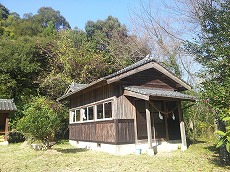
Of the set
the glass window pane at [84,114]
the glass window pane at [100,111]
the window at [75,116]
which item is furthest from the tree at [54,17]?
the glass window pane at [100,111]

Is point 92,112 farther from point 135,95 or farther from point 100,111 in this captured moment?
point 135,95

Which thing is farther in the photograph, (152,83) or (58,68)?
(58,68)

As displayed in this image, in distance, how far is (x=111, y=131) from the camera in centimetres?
1023

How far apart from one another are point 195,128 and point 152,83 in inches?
265

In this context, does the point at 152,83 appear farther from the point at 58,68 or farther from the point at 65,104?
the point at 58,68

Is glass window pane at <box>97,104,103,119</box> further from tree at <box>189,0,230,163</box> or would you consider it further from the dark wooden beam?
tree at <box>189,0,230,163</box>

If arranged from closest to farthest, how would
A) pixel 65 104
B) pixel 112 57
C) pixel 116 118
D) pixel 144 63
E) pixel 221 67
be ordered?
1. pixel 221 67
2. pixel 116 118
3. pixel 144 63
4. pixel 65 104
5. pixel 112 57

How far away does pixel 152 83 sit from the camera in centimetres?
1175

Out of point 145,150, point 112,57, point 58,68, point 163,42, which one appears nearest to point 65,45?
point 58,68

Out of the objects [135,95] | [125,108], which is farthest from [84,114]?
[135,95]

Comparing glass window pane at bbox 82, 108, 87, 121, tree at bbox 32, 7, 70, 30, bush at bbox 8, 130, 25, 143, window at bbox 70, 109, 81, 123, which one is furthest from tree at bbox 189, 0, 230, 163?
tree at bbox 32, 7, 70, 30

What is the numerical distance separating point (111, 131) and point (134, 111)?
4.80 ft

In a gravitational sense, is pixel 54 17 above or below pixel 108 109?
above

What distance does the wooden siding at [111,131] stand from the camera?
9.94 metres
